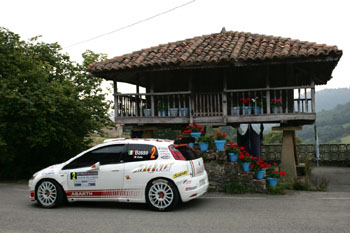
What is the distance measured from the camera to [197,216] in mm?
7191

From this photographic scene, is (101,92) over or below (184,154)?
over

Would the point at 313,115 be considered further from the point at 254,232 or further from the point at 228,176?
the point at 254,232

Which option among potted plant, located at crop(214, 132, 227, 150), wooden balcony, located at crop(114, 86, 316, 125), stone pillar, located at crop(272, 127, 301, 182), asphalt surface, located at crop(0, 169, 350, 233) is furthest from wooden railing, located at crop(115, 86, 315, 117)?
asphalt surface, located at crop(0, 169, 350, 233)

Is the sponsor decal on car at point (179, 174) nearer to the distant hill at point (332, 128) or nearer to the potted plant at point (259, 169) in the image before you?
the potted plant at point (259, 169)

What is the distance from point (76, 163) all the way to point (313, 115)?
332 inches

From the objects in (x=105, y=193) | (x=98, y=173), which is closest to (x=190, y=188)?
(x=105, y=193)

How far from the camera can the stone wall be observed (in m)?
10.6

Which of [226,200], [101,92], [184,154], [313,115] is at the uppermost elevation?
[101,92]

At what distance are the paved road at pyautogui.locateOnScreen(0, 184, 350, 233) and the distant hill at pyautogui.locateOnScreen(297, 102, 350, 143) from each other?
102 meters

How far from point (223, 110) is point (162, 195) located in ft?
20.4

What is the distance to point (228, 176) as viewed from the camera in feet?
35.1

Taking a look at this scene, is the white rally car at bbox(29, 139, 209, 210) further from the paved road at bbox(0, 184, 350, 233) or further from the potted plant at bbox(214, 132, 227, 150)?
the potted plant at bbox(214, 132, 227, 150)

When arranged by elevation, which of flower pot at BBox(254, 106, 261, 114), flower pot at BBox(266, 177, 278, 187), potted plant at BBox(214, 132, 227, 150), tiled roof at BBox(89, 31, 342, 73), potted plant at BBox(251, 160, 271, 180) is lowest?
flower pot at BBox(266, 177, 278, 187)

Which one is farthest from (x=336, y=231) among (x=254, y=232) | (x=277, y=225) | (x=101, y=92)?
(x=101, y=92)
